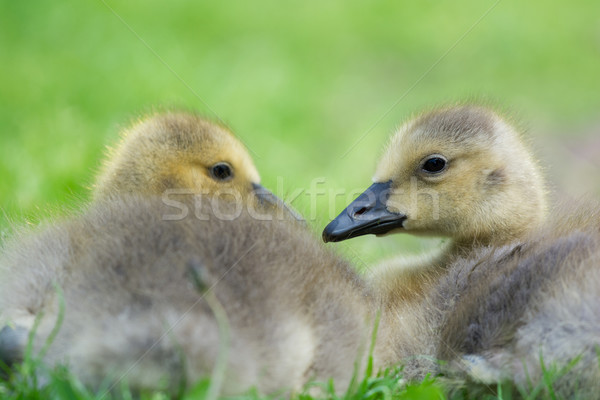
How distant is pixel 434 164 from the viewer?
2533 millimetres

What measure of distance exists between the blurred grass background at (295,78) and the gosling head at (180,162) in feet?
0.85

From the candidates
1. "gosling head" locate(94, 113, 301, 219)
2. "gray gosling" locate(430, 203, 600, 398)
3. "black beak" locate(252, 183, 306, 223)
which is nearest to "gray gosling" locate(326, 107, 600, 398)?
"gray gosling" locate(430, 203, 600, 398)

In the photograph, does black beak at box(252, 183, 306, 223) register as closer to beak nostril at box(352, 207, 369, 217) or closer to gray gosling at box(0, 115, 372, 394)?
beak nostril at box(352, 207, 369, 217)

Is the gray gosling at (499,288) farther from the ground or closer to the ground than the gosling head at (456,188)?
closer to the ground

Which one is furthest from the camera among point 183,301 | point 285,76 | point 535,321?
point 285,76

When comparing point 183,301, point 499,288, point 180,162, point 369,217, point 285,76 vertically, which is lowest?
point 183,301

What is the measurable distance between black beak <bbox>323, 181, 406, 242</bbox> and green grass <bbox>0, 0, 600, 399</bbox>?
0.78 feet

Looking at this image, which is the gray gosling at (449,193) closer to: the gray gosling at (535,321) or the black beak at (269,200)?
the black beak at (269,200)

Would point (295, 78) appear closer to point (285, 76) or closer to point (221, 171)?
point (285, 76)

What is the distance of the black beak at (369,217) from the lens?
2.47m

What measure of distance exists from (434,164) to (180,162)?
2.75 ft

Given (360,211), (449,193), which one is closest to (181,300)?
(360,211)

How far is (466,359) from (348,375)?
29 centimetres

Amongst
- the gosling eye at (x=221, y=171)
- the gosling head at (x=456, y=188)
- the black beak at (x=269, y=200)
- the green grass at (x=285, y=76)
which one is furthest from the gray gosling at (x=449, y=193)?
the gosling eye at (x=221, y=171)
